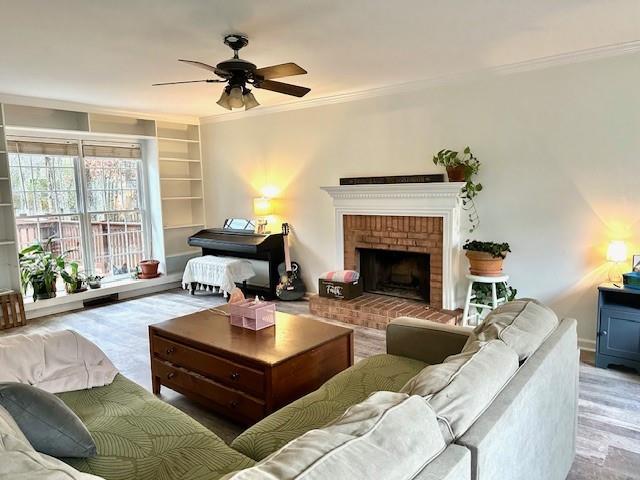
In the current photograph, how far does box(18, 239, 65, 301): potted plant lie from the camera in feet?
16.6

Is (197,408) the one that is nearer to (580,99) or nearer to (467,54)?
(467,54)

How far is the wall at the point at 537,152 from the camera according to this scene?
3.55m

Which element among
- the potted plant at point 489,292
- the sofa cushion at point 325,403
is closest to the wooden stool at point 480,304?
the potted plant at point 489,292

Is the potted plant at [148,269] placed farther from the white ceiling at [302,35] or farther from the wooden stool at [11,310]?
the white ceiling at [302,35]

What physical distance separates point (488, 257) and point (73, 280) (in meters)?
4.75

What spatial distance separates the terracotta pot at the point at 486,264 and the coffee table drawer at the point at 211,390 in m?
2.48

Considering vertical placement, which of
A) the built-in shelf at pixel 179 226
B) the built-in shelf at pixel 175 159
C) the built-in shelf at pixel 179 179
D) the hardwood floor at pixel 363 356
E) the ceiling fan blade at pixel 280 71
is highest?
the ceiling fan blade at pixel 280 71

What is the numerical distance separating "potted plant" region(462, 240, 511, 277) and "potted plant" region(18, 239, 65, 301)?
15.4 feet

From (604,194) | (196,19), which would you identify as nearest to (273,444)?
(196,19)

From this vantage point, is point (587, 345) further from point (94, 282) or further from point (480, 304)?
point (94, 282)

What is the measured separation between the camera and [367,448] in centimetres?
98

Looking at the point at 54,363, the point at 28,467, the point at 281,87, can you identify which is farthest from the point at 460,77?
the point at 28,467

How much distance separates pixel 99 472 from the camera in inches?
60.7

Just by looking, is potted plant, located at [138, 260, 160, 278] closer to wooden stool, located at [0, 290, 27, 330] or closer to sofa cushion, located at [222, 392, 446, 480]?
wooden stool, located at [0, 290, 27, 330]
